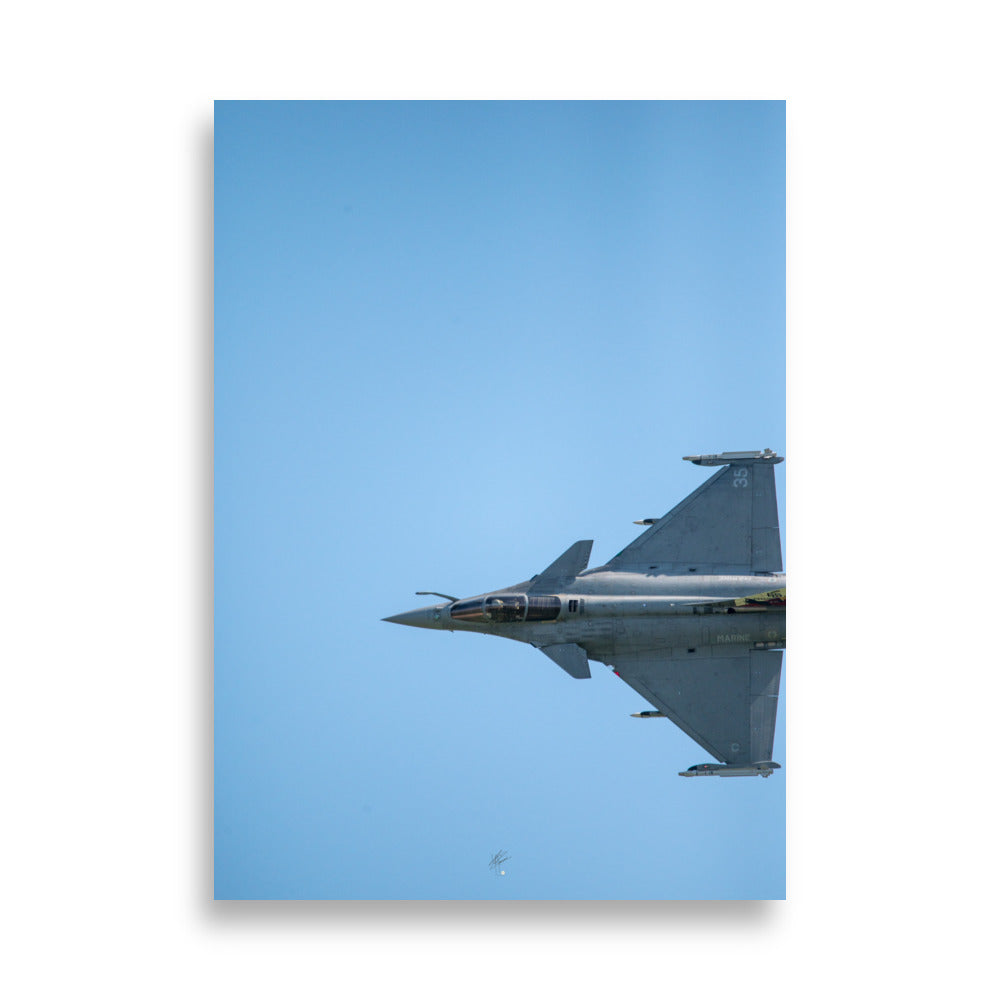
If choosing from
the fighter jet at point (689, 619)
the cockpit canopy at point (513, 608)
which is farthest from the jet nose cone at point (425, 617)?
the cockpit canopy at point (513, 608)

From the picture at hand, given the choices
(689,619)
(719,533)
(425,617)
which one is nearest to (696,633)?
(689,619)

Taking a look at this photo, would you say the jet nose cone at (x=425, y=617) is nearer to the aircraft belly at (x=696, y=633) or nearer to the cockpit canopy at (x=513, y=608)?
the cockpit canopy at (x=513, y=608)

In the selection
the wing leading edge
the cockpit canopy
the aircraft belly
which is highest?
the wing leading edge

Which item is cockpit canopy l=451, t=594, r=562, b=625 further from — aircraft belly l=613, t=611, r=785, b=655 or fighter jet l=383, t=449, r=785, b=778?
aircraft belly l=613, t=611, r=785, b=655

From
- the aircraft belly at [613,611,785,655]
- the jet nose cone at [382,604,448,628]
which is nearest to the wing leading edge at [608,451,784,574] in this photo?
the aircraft belly at [613,611,785,655]

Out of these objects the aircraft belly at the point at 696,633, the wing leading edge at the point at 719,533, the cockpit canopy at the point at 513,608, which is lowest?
the aircraft belly at the point at 696,633

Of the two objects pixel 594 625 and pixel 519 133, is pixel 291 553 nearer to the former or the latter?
pixel 594 625

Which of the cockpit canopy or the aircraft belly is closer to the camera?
the aircraft belly
